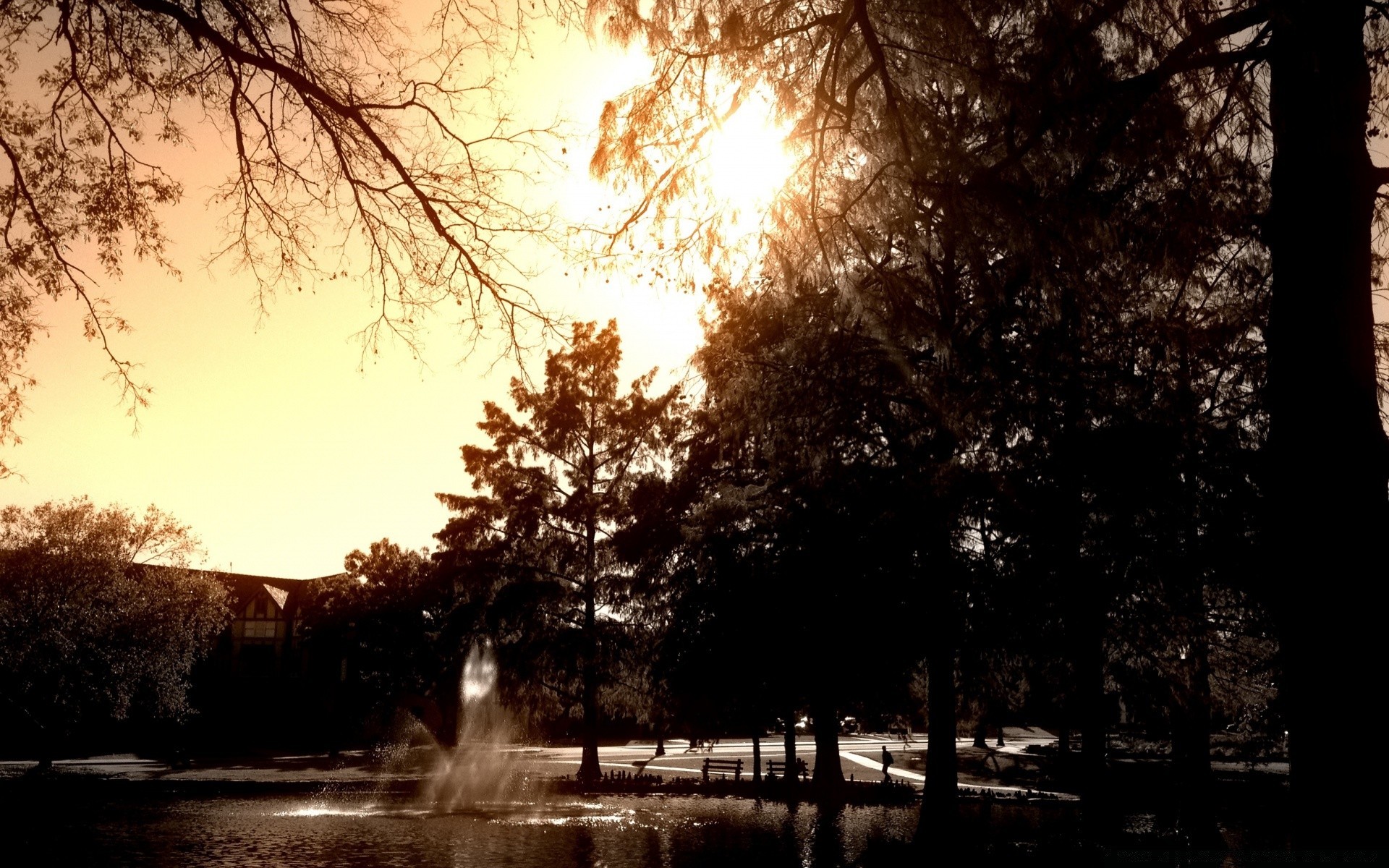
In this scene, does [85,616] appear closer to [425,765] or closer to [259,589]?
[425,765]

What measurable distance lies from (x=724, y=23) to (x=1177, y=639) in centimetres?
1545

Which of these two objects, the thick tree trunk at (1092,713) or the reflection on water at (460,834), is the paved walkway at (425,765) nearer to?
the reflection on water at (460,834)

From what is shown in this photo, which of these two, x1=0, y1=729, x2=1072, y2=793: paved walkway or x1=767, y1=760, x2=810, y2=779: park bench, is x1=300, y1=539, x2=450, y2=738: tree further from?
x1=767, y1=760, x2=810, y2=779: park bench

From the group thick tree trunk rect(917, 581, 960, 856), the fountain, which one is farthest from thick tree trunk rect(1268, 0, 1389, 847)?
the fountain

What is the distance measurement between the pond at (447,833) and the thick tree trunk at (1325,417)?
11322 millimetres

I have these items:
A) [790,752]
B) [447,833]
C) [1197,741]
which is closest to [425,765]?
[790,752]

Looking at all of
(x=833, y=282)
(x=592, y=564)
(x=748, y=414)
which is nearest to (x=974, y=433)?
(x=748, y=414)

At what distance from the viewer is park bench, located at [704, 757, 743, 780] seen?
107 feet

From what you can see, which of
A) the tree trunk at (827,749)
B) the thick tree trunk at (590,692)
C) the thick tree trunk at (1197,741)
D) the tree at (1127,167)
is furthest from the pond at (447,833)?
the tree at (1127,167)

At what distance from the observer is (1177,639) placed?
17.6 meters

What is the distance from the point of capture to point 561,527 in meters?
35.1

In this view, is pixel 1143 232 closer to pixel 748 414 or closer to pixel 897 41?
pixel 897 41

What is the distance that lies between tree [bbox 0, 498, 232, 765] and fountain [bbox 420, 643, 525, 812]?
12879 millimetres

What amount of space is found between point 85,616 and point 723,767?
26.1m
